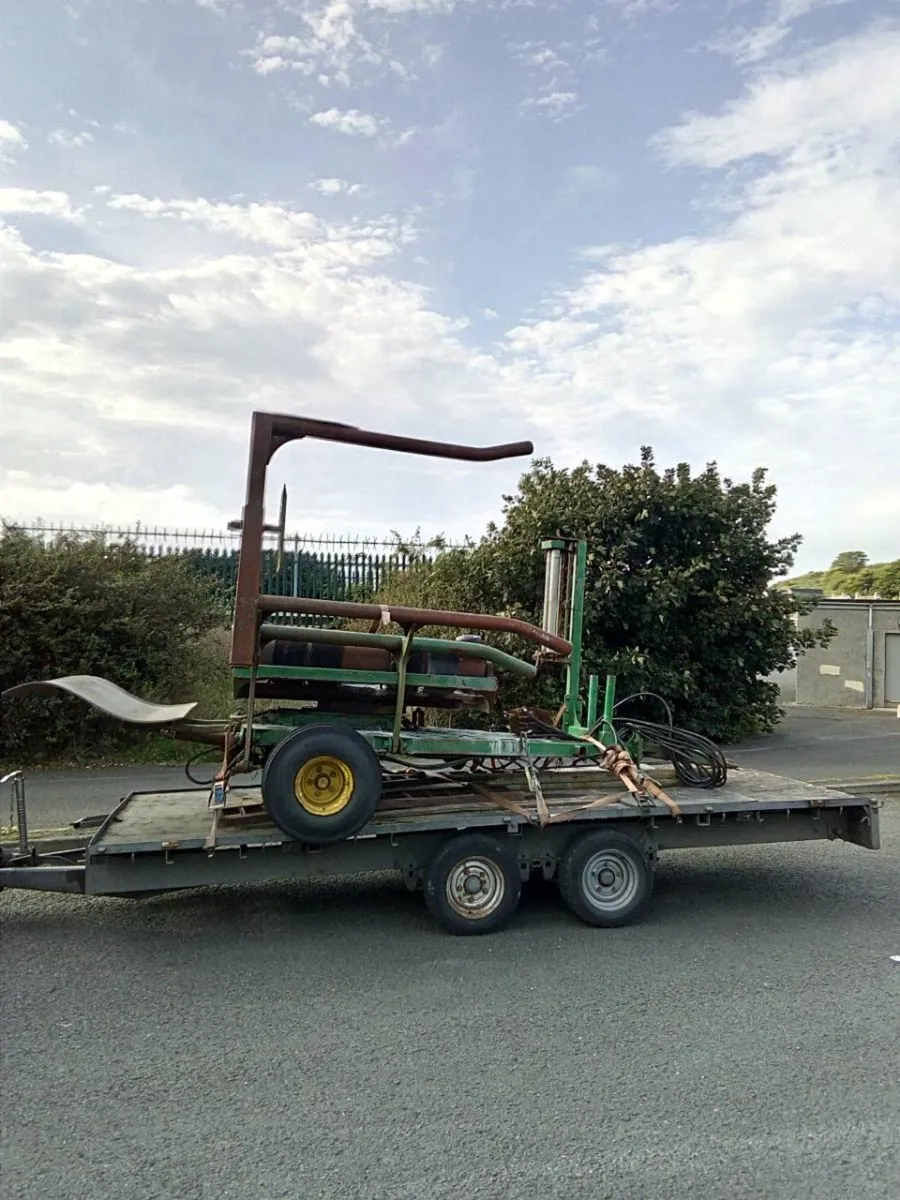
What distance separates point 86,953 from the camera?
5.26 metres

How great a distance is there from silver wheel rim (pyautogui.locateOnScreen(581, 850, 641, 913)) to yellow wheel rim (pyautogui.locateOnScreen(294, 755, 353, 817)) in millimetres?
1577

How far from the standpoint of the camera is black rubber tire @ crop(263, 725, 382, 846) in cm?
514

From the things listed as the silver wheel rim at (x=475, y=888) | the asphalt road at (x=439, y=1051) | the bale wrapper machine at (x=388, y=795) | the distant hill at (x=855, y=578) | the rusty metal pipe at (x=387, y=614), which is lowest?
the asphalt road at (x=439, y=1051)

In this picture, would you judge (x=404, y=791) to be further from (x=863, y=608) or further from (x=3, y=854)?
(x=863, y=608)

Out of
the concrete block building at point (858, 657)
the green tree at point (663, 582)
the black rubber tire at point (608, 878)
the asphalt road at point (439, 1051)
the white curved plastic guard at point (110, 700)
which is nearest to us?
the asphalt road at point (439, 1051)

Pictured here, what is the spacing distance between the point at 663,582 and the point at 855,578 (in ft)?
73.0

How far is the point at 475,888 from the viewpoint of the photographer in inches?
220

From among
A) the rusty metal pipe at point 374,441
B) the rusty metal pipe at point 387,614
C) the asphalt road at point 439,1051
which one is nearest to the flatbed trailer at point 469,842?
the asphalt road at point 439,1051

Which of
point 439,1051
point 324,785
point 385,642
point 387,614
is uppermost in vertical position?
point 387,614

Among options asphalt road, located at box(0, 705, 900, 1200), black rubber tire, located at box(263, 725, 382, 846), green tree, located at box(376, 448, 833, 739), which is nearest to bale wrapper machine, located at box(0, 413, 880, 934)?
black rubber tire, located at box(263, 725, 382, 846)

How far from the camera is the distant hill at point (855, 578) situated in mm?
28922

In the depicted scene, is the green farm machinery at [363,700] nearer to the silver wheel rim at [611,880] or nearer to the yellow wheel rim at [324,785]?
the yellow wheel rim at [324,785]

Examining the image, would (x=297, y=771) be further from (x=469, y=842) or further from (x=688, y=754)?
(x=688, y=754)

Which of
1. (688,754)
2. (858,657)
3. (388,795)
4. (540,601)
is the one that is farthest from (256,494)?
(858,657)
